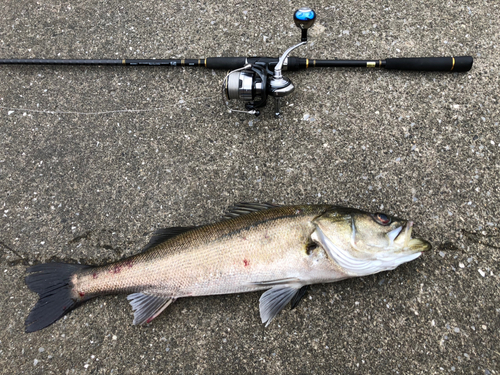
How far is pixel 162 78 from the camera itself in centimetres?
292

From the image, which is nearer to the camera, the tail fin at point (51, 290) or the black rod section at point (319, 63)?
the tail fin at point (51, 290)

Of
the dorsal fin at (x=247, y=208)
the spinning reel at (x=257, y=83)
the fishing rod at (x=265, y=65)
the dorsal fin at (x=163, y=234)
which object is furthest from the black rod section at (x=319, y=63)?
the dorsal fin at (x=163, y=234)

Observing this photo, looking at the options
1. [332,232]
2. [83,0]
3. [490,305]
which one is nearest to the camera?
[332,232]

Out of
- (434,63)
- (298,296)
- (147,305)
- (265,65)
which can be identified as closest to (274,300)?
(298,296)

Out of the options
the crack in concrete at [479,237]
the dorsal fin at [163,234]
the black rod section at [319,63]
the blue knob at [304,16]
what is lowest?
the dorsal fin at [163,234]

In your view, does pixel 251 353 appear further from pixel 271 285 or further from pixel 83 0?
pixel 83 0

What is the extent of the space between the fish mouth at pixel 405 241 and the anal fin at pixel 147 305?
162cm

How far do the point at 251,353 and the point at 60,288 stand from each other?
1.54 metres

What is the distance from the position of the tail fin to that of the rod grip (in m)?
3.04

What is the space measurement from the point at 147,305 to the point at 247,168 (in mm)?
1332

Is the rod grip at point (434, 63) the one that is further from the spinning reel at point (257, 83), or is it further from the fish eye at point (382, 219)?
the fish eye at point (382, 219)

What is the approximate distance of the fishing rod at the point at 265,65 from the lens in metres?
2.46

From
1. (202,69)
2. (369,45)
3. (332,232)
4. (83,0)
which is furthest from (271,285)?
Answer: (83,0)

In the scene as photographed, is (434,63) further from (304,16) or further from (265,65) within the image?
(265,65)
